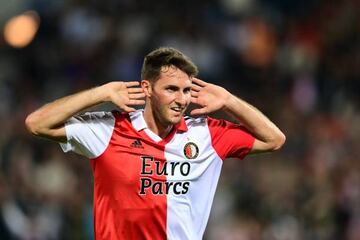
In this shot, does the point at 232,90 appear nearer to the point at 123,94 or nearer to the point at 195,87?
the point at 195,87

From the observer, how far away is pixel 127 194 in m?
7.39

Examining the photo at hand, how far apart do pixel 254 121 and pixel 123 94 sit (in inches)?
37.2

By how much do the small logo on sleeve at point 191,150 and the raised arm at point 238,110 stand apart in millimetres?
256

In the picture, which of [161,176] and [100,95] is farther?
[161,176]

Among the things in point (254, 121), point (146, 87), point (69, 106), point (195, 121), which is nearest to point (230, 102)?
point (254, 121)

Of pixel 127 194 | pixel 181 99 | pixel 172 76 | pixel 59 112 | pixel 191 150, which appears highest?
pixel 172 76

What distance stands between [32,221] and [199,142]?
17.8ft

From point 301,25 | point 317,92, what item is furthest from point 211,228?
point 301,25

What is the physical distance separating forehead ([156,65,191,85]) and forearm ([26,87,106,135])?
1.36ft

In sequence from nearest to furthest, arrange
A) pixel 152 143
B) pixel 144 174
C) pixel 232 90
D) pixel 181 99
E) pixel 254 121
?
pixel 181 99, pixel 144 174, pixel 152 143, pixel 254 121, pixel 232 90

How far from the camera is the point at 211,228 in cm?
1366

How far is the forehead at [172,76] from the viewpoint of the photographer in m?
7.36

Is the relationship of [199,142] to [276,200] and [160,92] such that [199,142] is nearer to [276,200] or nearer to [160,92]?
[160,92]

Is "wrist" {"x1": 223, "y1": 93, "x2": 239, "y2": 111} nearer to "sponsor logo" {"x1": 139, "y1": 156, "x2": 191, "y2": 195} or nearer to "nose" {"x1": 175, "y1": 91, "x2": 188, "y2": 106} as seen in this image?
"nose" {"x1": 175, "y1": 91, "x2": 188, "y2": 106}
